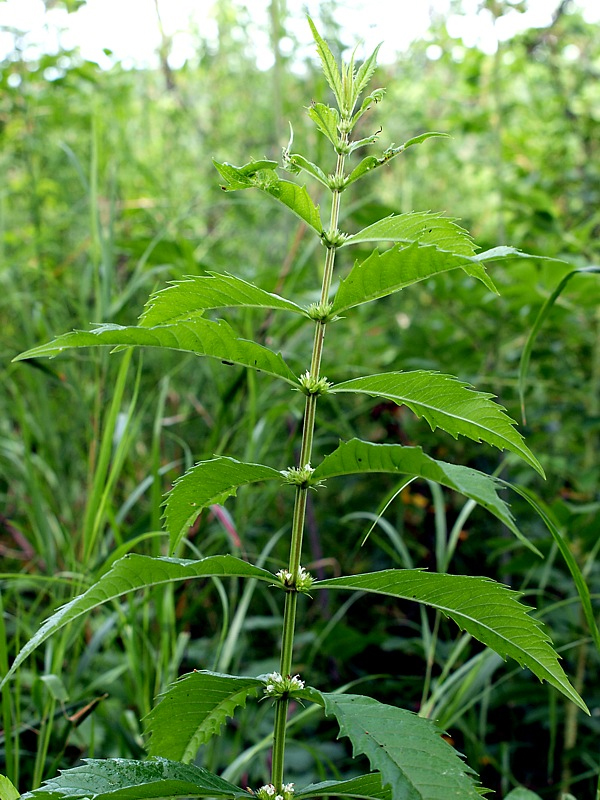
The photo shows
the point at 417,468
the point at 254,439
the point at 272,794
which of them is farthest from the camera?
the point at 254,439

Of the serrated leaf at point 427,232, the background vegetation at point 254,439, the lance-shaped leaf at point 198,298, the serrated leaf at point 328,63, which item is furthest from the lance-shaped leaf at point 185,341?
the background vegetation at point 254,439

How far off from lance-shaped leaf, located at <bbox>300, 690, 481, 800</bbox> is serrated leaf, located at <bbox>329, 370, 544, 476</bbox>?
0.20m

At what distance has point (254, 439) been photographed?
1.34 metres

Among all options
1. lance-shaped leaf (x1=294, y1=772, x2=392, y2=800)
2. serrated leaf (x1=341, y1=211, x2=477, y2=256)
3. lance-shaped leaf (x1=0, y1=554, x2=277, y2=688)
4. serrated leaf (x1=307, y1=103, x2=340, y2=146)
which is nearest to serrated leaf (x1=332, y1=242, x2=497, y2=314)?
serrated leaf (x1=341, y1=211, x2=477, y2=256)

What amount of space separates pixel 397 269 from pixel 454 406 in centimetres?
12

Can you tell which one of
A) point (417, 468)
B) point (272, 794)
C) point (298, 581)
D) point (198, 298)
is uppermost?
point (198, 298)

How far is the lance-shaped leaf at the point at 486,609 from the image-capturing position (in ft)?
1.83

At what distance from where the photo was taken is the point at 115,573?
1.80 ft

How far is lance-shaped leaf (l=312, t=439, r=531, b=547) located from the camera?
0.46 meters

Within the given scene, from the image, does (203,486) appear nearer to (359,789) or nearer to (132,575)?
(132,575)

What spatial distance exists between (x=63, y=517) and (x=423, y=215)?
3.88ft

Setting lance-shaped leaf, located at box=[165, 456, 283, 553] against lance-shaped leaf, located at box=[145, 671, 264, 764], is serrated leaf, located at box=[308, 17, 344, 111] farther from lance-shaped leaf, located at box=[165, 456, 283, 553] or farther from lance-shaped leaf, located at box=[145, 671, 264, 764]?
lance-shaped leaf, located at box=[145, 671, 264, 764]

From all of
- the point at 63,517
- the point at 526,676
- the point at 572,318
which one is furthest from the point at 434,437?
the point at 63,517

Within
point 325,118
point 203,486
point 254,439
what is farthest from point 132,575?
point 254,439
